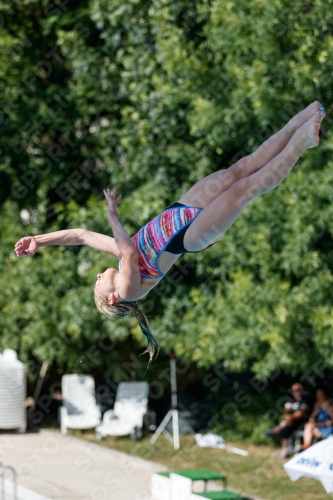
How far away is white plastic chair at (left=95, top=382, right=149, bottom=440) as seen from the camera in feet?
44.6

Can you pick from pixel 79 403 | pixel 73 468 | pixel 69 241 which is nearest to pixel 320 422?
pixel 73 468

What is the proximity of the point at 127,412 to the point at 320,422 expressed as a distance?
363 cm

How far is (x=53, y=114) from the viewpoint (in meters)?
14.4

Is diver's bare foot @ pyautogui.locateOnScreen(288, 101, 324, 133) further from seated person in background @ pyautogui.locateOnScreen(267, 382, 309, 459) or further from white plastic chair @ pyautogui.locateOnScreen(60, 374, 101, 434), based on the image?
white plastic chair @ pyautogui.locateOnScreen(60, 374, 101, 434)

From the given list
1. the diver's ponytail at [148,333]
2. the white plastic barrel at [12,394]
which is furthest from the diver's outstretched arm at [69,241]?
the white plastic barrel at [12,394]

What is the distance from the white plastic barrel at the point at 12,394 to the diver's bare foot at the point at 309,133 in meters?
10.9

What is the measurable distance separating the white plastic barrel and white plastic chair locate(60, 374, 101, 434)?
0.72 m

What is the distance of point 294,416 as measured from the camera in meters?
11.9

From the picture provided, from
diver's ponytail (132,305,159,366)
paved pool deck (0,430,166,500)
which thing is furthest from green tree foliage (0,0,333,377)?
diver's ponytail (132,305,159,366)

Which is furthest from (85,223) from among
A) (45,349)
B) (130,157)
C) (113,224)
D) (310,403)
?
(113,224)

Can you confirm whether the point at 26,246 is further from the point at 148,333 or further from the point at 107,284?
the point at 148,333

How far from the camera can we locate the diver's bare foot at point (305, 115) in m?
4.41

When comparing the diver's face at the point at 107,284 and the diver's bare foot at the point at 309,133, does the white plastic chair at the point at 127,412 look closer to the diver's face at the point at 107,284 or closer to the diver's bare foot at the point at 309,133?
the diver's face at the point at 107,284

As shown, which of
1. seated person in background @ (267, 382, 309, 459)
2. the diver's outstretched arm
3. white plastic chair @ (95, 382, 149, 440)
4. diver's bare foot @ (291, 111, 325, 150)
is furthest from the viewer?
white plastic chair @ (95, 382, 149, 440)
